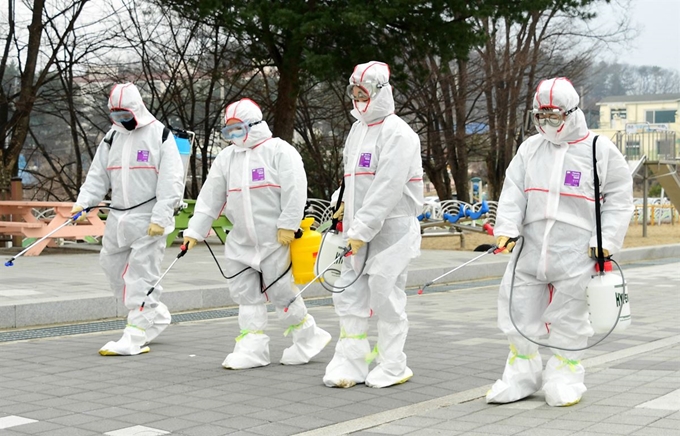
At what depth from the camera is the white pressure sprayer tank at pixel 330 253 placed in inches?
244

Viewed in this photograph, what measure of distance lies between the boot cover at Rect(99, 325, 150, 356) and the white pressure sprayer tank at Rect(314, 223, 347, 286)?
156 cm

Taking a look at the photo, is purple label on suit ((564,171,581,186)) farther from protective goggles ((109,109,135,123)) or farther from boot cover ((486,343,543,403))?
protective goggles ((109,109,135,123))

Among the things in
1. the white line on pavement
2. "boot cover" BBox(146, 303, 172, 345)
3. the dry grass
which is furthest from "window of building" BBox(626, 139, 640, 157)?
"boot cover" BBox(146, 303, 172, 345)

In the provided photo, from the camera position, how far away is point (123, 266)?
7301 millimetres

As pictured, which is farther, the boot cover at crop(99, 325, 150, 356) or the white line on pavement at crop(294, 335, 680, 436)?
the boot cover at crop(99, 325, 150, 356)

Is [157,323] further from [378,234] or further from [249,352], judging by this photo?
[378,234]

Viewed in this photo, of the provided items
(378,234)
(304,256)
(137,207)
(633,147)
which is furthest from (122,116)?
(633,147)

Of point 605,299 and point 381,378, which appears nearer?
point 605,299

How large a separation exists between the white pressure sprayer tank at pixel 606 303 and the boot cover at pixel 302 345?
215cm

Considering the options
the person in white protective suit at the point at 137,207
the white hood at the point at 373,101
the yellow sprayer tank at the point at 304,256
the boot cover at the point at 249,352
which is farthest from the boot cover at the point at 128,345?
the white hood at the point at 373,101

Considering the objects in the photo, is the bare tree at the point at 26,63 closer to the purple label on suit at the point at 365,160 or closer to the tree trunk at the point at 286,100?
the tree trunk at the point at 286,100

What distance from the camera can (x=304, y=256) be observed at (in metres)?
6.56

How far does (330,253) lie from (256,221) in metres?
0.56

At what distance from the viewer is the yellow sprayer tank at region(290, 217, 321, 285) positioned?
6.54m
